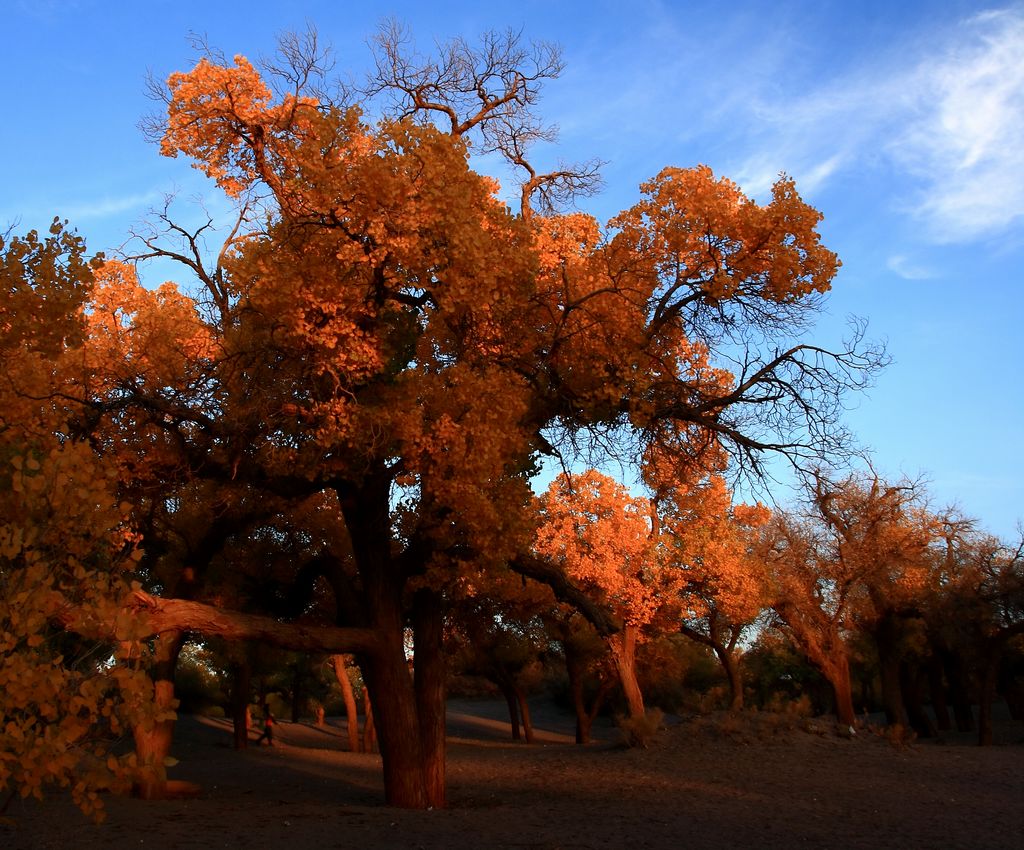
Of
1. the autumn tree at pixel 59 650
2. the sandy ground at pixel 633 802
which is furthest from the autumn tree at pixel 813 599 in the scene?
the autumn tree at pixel 59 650

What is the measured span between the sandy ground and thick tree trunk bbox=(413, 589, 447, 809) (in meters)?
0.59

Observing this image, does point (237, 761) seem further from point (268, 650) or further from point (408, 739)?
point (408, 739)

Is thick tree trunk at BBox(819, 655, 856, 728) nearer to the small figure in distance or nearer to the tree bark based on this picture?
the tree bark

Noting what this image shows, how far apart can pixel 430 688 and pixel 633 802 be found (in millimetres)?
3410

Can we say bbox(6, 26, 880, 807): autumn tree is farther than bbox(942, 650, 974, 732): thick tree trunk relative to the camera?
No

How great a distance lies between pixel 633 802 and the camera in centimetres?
1304

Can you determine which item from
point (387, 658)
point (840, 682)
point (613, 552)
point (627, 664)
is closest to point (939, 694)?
point (840, 682)

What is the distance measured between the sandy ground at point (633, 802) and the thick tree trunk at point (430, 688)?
1.92 ft

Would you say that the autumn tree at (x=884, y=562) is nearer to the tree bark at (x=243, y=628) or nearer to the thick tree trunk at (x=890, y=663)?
the thick tree trunk at (x=890, y=663)

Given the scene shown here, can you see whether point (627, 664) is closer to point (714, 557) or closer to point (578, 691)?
point (714, 557)

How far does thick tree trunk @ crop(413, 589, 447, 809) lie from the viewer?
12773 millimetres

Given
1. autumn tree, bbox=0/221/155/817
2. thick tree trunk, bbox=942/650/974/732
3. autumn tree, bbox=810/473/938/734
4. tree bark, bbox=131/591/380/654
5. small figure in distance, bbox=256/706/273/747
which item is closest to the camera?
autumn tree, bbox=0/221/155/817

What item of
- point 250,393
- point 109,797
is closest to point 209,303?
point 250,393

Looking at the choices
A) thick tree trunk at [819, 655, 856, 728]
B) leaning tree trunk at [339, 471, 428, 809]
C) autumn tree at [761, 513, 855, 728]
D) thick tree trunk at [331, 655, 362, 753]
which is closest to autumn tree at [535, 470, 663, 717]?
autumn tree at [761, 513, 855, 728]
